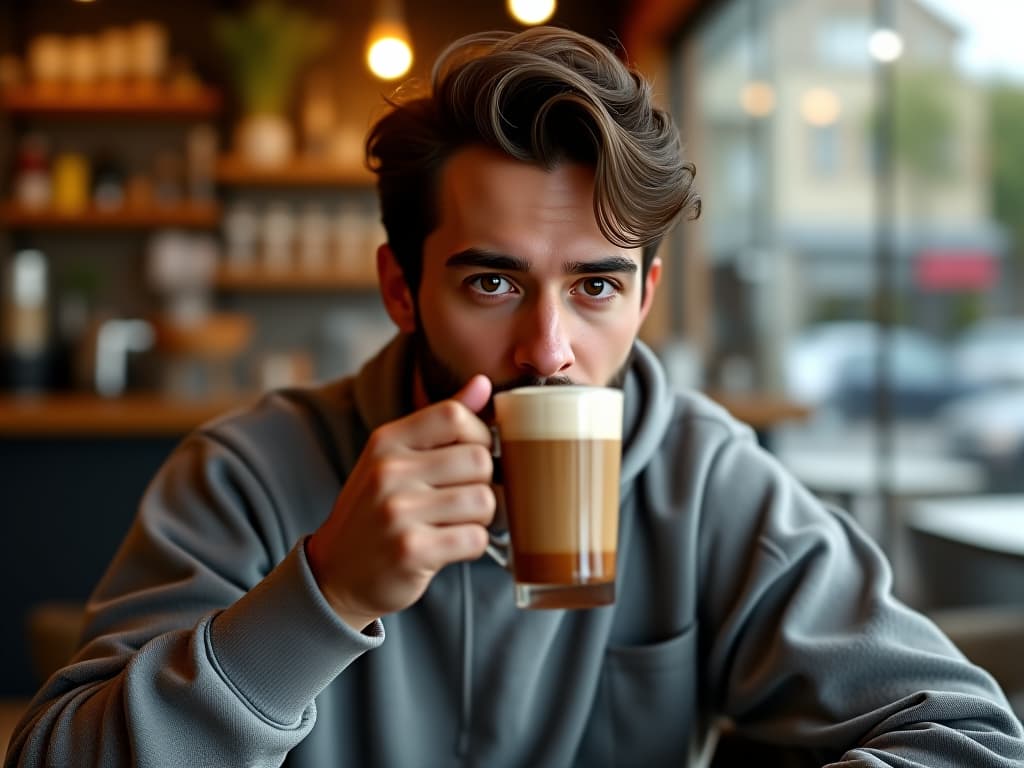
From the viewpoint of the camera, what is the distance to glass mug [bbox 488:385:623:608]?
3.48 ft

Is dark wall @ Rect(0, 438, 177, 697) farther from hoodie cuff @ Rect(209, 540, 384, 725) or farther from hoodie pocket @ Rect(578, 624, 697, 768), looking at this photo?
hoodie cuff @ Rect(209, 540, 384, 725)

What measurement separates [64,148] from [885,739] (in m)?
6.55

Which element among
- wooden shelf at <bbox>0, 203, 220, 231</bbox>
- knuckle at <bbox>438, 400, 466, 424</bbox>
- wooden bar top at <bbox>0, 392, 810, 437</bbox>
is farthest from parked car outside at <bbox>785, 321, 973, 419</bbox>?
wooden shelf at <bbox>0, 203, 220, 231</bbox>

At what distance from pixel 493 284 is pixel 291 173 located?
5.46 m

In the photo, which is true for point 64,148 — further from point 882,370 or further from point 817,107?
point 882,370

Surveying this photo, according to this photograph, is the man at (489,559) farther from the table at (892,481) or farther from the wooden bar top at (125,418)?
the table at (892,481)

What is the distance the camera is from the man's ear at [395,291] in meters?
1.46

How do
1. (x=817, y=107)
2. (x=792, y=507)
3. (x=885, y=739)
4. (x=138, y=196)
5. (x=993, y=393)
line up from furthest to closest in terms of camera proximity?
(x=138, y=196) → (x=817, y=107) → (x=993, y=393) → (x=792, y=507) → (x=885, y=739)

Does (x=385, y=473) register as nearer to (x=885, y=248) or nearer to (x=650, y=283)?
(x=650, y=283)

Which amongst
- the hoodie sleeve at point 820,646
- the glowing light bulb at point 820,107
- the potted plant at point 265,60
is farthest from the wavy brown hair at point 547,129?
the potted plant at point 265,60

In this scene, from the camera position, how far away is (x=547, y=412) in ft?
3.47

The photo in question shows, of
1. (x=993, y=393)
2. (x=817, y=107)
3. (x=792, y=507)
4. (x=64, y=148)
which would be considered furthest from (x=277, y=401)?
(x=64, y=148)

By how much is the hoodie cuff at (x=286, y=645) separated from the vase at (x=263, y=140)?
5.71 metres

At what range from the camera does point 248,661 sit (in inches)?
41.9
